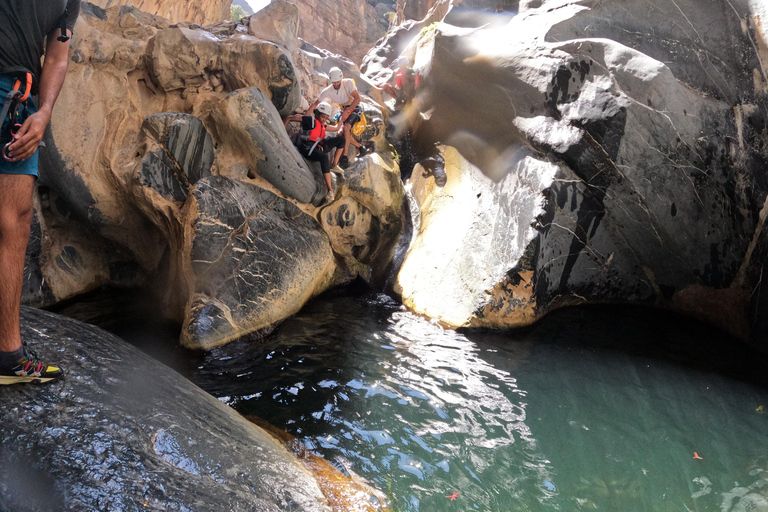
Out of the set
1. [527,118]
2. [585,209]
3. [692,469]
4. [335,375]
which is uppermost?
[527,118]

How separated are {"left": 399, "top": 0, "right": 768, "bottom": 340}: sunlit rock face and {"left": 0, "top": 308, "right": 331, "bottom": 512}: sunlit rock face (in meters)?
3.55

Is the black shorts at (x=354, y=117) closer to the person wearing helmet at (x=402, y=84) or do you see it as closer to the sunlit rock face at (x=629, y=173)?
the sunlit rock face at (x=629, y=173)

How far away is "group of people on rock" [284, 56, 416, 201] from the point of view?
21.7 feet

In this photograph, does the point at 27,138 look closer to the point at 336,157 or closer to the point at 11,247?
the point at 11,247

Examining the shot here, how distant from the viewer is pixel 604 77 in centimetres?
571

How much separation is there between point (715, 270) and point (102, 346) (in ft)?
20.9

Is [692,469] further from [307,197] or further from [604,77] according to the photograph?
[307,197]

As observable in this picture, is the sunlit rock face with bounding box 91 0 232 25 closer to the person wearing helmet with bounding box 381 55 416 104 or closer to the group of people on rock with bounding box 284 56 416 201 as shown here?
the group of people on rock with bounding box 284 56 416 201

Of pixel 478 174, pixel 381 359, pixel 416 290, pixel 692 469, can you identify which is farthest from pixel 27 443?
pixel 478 174

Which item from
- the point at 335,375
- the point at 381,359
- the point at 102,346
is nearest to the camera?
the point at 102,346

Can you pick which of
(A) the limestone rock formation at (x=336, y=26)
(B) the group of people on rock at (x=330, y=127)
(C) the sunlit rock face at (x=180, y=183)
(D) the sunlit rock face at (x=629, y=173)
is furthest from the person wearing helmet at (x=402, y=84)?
(A) the limestone rock formation at (x=336, y=26)

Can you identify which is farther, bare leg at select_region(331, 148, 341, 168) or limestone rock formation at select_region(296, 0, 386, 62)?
limestone rock formation at select_region(296, 0, 386, 62)

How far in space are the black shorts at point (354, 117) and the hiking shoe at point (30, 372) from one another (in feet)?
19.2

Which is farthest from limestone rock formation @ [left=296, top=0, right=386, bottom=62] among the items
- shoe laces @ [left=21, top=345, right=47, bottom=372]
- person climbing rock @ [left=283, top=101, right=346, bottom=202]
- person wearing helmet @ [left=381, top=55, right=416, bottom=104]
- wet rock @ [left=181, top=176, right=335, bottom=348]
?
shoe laces @ [left=21, top=345, right=47, bottom=372]
